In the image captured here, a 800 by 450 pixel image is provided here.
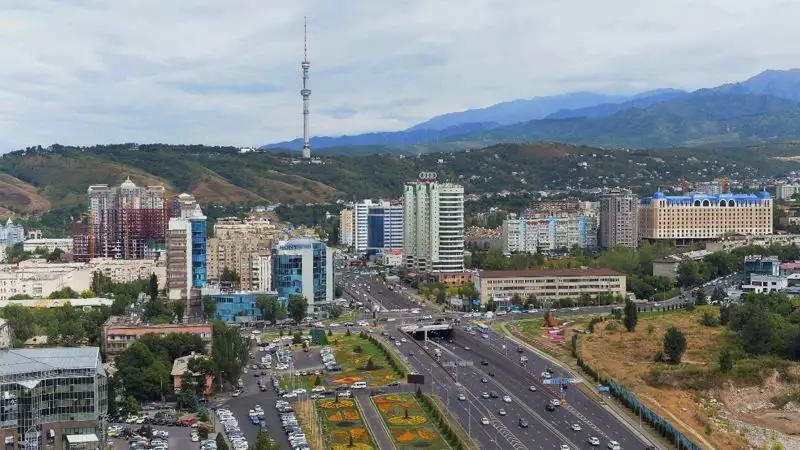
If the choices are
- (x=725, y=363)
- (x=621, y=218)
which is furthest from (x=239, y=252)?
(x=725, y=363)

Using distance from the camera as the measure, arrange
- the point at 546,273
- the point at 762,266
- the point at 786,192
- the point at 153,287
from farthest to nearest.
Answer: the point at 786,192 → the point at 546,273 → the point at 762,266 → the point at 153,287

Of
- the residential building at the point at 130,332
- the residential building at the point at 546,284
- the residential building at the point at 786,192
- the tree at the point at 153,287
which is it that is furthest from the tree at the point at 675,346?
the residential building at the point at 786,192

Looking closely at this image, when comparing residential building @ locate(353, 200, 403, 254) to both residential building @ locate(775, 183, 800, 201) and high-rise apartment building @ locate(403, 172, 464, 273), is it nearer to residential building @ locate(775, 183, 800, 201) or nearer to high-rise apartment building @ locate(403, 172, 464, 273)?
high-rise apartment building @ locate(403, 172, 464, 273)

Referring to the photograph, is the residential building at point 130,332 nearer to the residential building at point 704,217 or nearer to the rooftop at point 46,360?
the rooftop at point 46,360

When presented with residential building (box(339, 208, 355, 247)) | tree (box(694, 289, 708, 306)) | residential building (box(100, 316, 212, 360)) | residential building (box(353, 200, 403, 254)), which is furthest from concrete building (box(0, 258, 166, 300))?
tree (box(694, 289, 708, 306))

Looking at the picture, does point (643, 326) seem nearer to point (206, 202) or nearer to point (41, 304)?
point (41, 304)

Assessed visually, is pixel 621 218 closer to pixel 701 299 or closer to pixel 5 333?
pixel 701 299
